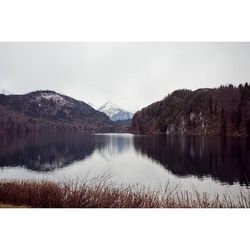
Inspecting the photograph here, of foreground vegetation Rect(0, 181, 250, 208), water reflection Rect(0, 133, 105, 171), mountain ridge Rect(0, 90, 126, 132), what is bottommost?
foreground vegetation Rect(0, 181, 250, 208)

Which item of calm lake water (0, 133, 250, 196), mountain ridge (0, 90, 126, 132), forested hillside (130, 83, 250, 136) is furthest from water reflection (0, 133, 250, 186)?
forested hillside (130, 83, 250, 136)

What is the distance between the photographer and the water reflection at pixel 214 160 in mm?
15192

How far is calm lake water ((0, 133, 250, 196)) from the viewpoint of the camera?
1367cm

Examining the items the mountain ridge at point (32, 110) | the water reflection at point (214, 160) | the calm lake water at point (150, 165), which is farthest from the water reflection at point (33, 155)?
the water reflection at point (214, 160)

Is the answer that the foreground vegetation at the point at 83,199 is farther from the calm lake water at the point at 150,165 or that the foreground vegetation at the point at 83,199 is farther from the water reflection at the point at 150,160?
the water reflection at the point at 150,160

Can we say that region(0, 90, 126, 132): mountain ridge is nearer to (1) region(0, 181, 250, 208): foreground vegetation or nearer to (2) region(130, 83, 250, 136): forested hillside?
(1) region(0, 181, 250, 208): foreground vegetation

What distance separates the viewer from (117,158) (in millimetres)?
20844

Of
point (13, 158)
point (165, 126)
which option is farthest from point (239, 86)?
point (165, 126)

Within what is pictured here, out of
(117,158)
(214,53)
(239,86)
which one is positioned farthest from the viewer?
(117,158)

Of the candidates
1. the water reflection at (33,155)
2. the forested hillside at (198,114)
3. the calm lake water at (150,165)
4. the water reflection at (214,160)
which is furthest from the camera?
the water reflection at (33,155)

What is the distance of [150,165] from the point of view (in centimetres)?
1817

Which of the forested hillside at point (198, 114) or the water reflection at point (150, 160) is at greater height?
the forested hillside at point (198, 114)
